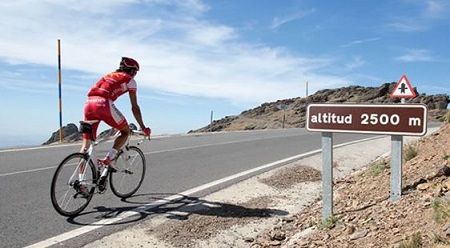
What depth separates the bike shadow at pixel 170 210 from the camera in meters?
5.21

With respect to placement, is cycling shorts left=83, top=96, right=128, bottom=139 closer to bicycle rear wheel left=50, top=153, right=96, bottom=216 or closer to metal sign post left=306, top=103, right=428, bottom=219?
bicycle rear wheel left=50, top=153, right=96, bottom=216

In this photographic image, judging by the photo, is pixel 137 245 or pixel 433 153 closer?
pixel 137 245

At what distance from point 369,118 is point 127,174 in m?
3.77

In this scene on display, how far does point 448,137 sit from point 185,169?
5.31 m

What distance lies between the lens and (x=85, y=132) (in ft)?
17.6

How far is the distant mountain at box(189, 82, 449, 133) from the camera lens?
4834cm

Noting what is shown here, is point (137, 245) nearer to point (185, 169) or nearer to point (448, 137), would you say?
point (185, 169)

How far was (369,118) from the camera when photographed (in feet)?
13.6

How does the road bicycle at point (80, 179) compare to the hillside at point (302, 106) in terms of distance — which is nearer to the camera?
the road bicycle at point (80, 179)

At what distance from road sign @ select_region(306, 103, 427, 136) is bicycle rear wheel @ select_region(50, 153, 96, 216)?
2939 mm

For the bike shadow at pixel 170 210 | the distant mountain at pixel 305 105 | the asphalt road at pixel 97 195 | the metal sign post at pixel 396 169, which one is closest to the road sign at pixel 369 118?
the metal sign post at pixel 396 169


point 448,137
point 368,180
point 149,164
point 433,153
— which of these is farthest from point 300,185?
point 149,164

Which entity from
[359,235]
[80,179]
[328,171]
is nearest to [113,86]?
[80,179]

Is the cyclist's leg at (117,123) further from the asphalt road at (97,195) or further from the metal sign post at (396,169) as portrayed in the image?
the metal sign post at (396,169)
